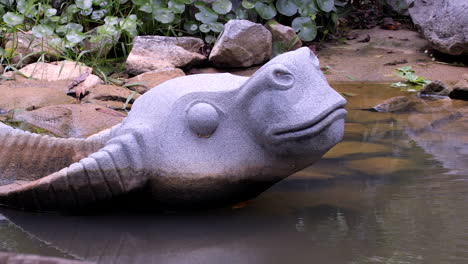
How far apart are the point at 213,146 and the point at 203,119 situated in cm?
10

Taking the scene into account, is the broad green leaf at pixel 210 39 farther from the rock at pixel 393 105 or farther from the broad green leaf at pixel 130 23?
the rock at pixel 393 105

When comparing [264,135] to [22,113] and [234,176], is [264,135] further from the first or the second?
[22,113]

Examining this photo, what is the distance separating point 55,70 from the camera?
13.9ft

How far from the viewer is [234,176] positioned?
211cm

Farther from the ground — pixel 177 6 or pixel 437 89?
pixel 437 89

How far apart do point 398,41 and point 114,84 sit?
312 centimetres

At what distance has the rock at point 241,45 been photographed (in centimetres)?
501

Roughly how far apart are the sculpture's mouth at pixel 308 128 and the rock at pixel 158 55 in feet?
9.22

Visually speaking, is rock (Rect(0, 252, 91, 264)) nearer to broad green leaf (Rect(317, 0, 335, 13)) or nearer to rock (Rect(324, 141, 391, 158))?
rock (Rect(324, 141, 391, 158))

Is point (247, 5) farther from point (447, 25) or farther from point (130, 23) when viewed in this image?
point (447, 25)

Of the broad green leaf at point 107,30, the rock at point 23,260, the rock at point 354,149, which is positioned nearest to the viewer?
the rock at point 23,260

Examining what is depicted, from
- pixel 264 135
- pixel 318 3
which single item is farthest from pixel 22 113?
pixel 318 3

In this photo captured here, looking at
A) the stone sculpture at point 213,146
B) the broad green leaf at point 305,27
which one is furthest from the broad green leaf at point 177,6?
the stone sculpture at point 213,146

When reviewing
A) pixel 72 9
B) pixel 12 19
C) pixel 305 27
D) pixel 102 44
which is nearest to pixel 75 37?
pixel 102 44
